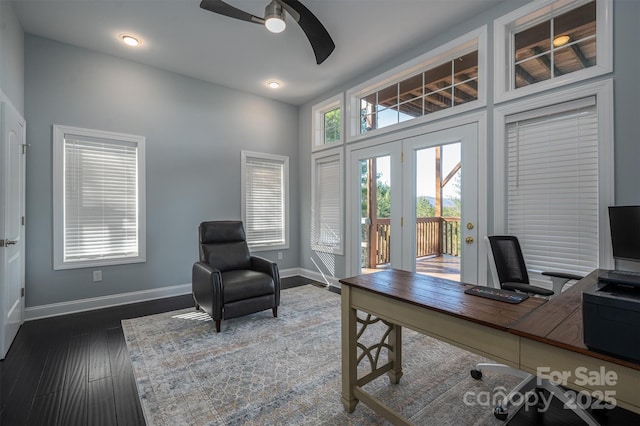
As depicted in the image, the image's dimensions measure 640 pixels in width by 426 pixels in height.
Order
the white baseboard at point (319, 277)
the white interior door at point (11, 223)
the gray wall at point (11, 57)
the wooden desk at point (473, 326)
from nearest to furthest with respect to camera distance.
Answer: the wooden desk at point (473, 326) → the white interior door at point (11, 223) → the gray wall at point (11, 57) → the white baseboard at point (319, 277)

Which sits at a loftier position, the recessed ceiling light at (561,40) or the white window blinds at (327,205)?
the recessed ceiling light at (561,40)

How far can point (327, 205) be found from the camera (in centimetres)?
483

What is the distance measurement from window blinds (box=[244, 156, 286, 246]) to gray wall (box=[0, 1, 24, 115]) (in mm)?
2618

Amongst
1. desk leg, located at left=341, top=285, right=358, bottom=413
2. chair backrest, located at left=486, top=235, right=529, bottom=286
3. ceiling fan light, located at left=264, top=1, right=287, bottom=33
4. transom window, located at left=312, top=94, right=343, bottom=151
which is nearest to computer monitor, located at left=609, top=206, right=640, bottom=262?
chair backrest, located at left=486, top=235, right=529, bottom=286

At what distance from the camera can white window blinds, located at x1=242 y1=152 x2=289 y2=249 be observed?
4.76m

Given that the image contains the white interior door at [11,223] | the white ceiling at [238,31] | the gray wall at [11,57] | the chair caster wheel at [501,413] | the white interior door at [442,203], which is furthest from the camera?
the white interior door at [442,203]

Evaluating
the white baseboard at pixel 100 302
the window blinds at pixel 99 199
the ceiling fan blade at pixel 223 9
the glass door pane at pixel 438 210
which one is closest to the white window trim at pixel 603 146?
the glass door pane at pixel 438 210

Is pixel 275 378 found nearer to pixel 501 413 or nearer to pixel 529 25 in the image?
pixel 501 413

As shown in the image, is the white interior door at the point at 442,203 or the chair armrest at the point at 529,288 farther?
the white interior door at the point at 442,203

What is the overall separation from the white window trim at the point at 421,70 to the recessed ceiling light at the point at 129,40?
107 inches

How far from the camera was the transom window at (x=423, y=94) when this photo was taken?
311 cm

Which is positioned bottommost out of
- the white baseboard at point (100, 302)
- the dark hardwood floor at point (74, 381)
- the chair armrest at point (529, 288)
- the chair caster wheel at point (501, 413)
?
the dark hardwood floor at point (74, 381)

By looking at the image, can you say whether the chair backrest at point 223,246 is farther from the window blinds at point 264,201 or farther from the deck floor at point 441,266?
the deck floor at point 441,266

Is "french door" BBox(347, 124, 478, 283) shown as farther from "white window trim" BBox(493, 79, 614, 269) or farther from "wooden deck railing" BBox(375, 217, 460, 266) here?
"white window trim" BBox(493, 79, 614, 269)
